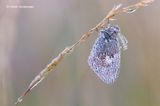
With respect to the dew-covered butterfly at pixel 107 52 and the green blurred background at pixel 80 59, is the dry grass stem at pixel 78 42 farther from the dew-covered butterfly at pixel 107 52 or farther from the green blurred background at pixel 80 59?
the green blurred background at pixel 80 59

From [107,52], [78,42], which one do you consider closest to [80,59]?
[107,52]

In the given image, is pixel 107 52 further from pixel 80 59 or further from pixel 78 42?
pixel 80 59

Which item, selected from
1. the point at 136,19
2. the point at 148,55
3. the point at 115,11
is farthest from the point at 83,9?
the point at 115,11

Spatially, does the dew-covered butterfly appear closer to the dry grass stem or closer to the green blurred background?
the dry grass stem

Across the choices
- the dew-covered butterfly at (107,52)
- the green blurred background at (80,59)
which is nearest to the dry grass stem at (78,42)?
the dew-covered butterfly at (107,52)

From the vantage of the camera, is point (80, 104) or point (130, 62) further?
point (130, 62)

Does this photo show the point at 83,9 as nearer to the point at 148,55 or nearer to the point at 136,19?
the point at 136,19
